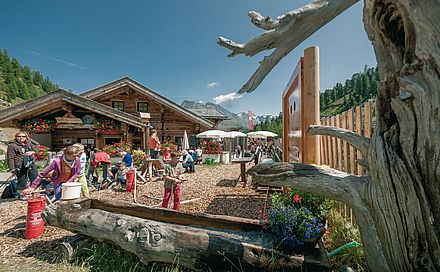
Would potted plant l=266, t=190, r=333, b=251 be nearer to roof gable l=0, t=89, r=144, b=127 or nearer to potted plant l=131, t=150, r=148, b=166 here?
potted plant l=131, t=150, r=148, b=166

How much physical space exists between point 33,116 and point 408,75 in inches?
613

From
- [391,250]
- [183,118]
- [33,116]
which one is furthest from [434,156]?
[33,116]

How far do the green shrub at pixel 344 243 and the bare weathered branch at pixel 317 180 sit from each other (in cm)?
104

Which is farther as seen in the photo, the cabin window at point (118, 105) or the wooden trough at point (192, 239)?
the cabin window at point (118, 105)

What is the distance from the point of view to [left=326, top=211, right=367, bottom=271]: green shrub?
2.12 metres

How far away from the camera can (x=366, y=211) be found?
154 cm

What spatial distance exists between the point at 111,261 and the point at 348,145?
3.79 metres

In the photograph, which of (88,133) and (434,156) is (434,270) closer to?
(434,156)

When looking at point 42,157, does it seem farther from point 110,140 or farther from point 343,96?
point 343,96

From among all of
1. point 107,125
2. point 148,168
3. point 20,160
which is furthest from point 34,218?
point 107,125

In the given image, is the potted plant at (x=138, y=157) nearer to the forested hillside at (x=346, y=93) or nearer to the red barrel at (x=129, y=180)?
the red barrel at (x=129, y=180)

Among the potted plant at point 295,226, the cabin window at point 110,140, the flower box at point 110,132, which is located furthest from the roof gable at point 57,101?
the potted plant at point 295,226

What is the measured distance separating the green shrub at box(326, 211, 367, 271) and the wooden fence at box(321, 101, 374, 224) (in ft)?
0.95

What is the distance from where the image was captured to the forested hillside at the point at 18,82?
269ft
